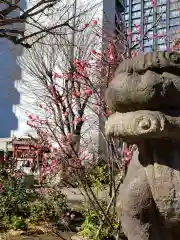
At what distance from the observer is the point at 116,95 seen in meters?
1.49

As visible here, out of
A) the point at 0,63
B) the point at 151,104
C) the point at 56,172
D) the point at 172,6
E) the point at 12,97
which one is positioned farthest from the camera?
the point at 0,63

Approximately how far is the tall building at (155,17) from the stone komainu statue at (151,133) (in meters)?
4.53

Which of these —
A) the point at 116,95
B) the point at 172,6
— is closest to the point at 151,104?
the point at 116,95

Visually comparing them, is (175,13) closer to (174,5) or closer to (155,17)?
(174,5)

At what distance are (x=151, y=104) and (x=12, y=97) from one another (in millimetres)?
16633

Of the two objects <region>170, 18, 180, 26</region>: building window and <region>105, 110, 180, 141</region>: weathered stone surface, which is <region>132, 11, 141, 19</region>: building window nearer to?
<region>170, 18, 180, 26</region>: building window

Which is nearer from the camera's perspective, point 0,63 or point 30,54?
point 30,54

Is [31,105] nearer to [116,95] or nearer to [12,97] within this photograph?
[12,97]

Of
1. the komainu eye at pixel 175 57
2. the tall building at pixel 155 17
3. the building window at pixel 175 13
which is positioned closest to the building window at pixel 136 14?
the tall building at pixel 155 17

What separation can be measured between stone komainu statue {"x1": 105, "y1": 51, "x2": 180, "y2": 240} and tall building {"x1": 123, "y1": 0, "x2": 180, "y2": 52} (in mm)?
4529

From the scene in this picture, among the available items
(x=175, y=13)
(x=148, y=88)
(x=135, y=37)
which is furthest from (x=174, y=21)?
(x=148, y=88)

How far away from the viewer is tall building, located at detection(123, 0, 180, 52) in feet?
19.8

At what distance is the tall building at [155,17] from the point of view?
6.03 metres

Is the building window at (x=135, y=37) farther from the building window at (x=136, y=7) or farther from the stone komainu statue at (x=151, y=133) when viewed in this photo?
the stone komainu statue at (x=151, y=133)
